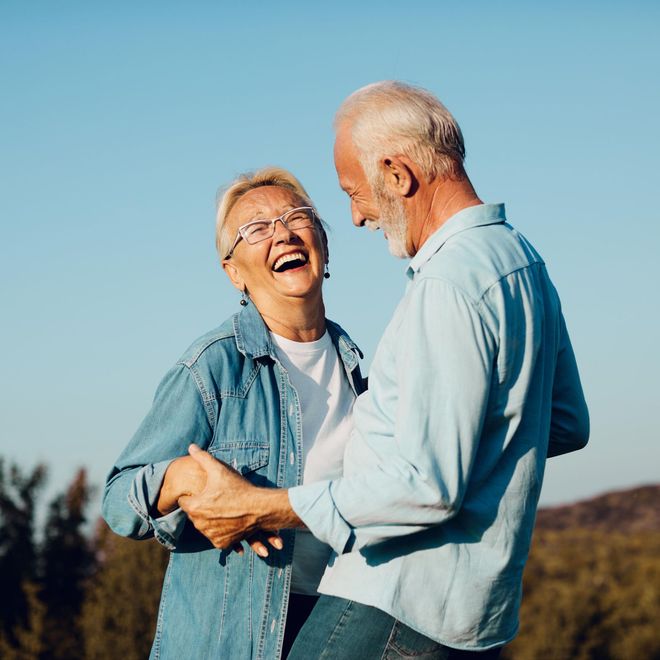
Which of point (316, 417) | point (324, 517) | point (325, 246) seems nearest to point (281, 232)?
point (325, 246)

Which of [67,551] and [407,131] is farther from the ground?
[407,131]

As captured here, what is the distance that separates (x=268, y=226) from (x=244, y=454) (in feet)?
3.30

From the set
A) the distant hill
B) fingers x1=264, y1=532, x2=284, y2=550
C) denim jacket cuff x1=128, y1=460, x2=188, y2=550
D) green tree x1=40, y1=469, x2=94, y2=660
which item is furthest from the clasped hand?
the distant hill

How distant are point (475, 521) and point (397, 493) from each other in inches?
10.8

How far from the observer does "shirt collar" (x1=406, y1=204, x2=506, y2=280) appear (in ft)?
10.1

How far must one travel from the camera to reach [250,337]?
162 inches

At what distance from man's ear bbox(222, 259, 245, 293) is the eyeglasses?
103 millimetres

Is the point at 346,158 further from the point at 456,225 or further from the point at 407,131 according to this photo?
the point at 456,225

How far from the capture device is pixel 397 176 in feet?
10.5

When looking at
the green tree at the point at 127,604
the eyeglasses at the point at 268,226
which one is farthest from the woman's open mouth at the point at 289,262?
the green tree at the point at 127,604

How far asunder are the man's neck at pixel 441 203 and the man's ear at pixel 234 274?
4.64 ft

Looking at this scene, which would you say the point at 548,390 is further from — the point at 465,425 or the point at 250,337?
the point at 250,337

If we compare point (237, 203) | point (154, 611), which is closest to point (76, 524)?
point (154, 611)

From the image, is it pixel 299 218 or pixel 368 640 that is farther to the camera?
pixel 299 218
